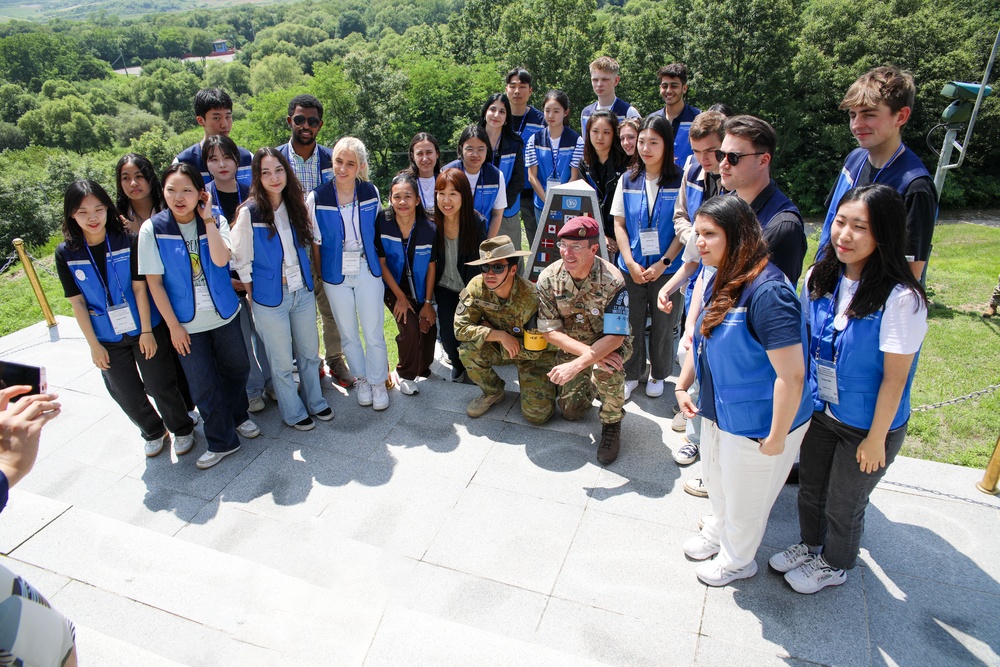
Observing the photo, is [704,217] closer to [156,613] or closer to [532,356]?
[532,356]

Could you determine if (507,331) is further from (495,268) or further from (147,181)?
(147,181)

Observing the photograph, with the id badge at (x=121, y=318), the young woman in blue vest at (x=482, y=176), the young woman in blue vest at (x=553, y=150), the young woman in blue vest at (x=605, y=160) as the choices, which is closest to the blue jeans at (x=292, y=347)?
the id badge at (x=121, y=318)

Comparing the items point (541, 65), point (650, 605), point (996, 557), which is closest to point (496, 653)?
point (650, 605)

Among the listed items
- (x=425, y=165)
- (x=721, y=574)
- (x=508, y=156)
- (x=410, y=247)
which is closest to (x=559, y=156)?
(x=508, y=156)

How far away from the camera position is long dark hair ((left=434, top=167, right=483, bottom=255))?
4.59 meters

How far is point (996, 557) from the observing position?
10.6 feet

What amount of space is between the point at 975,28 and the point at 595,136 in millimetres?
25939

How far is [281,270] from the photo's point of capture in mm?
4336

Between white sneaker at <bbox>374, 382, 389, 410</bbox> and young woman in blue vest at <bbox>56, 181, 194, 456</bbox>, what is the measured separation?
1.41 m

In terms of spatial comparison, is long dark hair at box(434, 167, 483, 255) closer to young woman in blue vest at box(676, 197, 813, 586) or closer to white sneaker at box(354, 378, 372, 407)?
white sneaker at box(354, 378, 372, 407)

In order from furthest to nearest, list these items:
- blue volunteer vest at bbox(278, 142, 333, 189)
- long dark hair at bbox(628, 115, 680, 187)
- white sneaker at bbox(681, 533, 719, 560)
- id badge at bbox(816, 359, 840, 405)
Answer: blue volunteer vest at bbox(278, 142, 333, 189)
long dark hair at bbox(628, 115, 680, 187)
white sneaker at bbox(681, 533, 719, 560)
id badge at bbox(816, 359, 840, 405)

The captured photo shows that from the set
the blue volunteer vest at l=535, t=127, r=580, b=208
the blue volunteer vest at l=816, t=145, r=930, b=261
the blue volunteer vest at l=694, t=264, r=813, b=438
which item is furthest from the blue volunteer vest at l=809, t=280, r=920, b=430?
the blue volunteer vest at l=535, t=127, r=580, b=208

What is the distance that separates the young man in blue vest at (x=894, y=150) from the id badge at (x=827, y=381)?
25.7 inches

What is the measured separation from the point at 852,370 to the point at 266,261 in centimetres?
361
